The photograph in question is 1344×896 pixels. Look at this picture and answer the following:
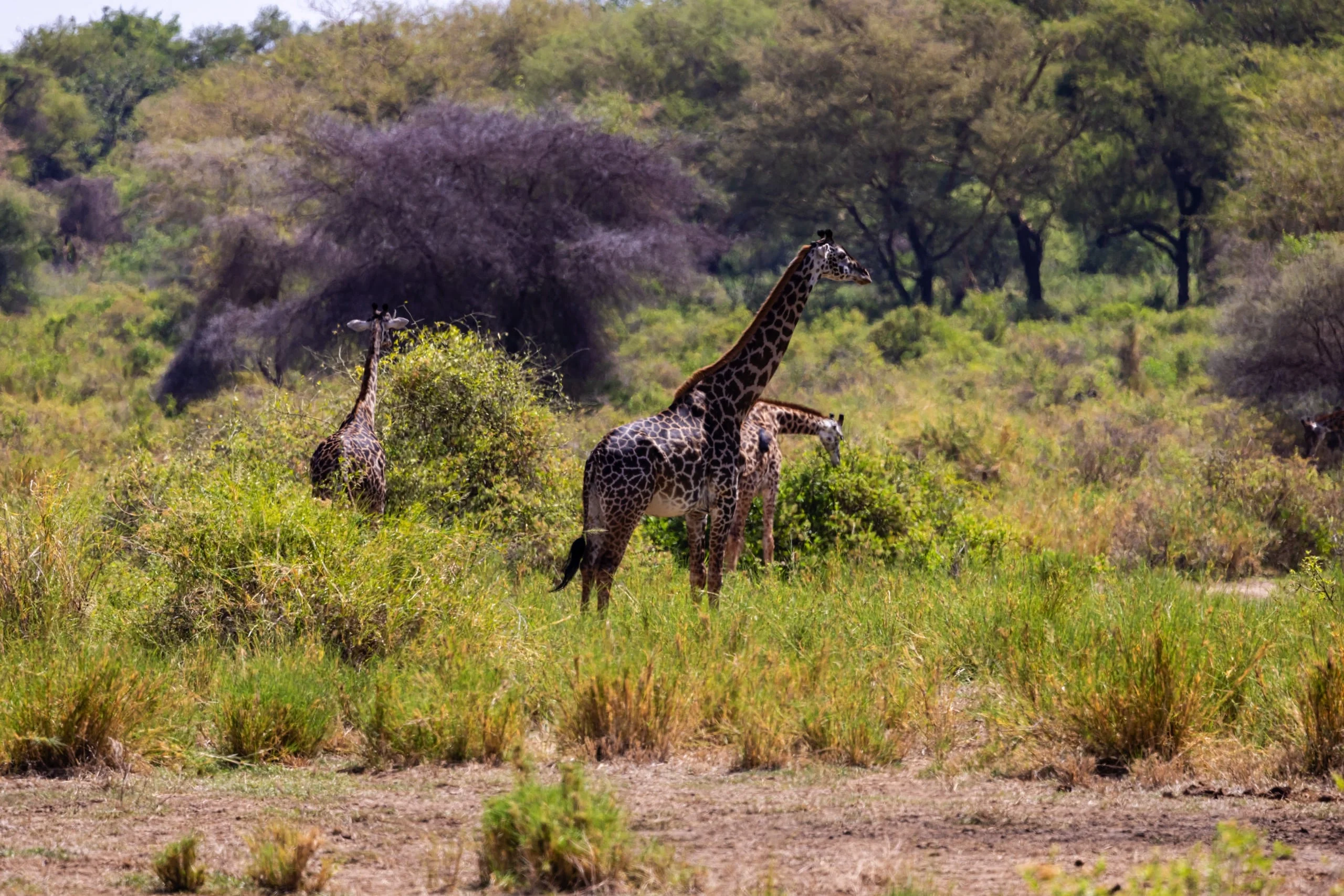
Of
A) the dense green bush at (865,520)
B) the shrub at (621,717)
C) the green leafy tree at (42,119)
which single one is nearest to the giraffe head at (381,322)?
the dense green bush at (865,520)

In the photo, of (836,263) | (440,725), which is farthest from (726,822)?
(836,263)

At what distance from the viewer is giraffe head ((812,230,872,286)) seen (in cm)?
945

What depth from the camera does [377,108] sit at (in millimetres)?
36094

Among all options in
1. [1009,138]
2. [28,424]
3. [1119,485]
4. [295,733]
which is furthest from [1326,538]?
[1009,138]

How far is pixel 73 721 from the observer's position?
20.6ft

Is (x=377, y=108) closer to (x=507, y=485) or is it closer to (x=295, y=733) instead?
(x=507, y=485)

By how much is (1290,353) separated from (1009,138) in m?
15.6

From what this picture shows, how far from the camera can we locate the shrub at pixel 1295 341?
704 inches

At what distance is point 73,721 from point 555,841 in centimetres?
249

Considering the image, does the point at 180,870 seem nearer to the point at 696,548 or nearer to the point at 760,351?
the point at 696,548

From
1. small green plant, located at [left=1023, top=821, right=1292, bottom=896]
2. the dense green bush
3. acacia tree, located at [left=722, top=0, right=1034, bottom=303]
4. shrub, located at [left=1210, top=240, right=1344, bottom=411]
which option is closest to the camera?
small green plant, located at [left=1023, top=821, right=1292, bottom=896]

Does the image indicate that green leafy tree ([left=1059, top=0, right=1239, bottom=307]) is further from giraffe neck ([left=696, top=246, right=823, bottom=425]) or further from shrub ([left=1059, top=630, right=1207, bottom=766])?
shrub ([left=1059, top=630, right=1207, bottom=766])

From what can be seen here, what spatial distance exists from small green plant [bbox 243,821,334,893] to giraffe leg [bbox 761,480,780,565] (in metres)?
6.28

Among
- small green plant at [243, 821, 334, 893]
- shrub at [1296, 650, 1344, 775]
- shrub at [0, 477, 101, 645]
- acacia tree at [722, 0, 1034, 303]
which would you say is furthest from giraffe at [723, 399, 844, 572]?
acacia tree at [722, 0, 1034, 303]
